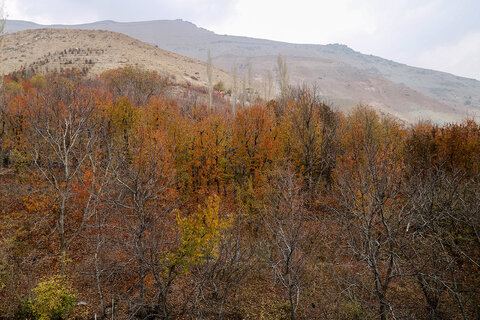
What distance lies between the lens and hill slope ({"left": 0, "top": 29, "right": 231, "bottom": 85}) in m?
67.3

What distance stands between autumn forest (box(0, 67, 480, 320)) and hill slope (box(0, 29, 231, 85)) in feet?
166

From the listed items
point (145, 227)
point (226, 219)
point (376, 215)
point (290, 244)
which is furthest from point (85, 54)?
point (376, 215)

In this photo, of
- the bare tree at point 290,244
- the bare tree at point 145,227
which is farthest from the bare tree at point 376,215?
the bare tree at point 145,227

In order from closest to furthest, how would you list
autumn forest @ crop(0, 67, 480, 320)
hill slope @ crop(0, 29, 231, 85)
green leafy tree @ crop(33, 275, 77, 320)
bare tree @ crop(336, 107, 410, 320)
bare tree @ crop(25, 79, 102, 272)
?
bare tree @ crop(336, 107, 410, 320), green leafy tree @ crop(33, 275, 77, 320), autumn forest @ crop(0, 67, 480, 320), bare tree @ crop(25, 79, 102, 272), hill slope @ crop(0, 29, 231, 85)

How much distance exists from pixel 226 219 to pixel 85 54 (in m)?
83.7

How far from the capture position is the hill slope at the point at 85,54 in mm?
67312

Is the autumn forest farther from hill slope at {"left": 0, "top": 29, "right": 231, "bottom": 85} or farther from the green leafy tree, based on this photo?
hill slope at {"left": 0, "top": 29, "right": 231, "bottom": 85}

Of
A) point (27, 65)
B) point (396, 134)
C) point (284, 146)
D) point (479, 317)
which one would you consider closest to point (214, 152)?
point (284, 146)

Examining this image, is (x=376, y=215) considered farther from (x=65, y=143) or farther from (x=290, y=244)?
(x=65, y=143)

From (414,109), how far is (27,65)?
7452 inches

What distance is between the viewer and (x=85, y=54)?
75812 millimetres

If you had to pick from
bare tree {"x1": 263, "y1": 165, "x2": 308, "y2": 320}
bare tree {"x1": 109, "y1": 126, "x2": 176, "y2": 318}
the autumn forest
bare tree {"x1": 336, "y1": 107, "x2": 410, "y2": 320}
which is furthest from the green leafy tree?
bare tree {"x1": 336, "y1": 107, "x2": 410, "y2": 320}

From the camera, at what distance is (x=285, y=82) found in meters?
48.0

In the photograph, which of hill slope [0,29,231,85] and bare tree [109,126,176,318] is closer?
bare tree [109,126,176,318]
